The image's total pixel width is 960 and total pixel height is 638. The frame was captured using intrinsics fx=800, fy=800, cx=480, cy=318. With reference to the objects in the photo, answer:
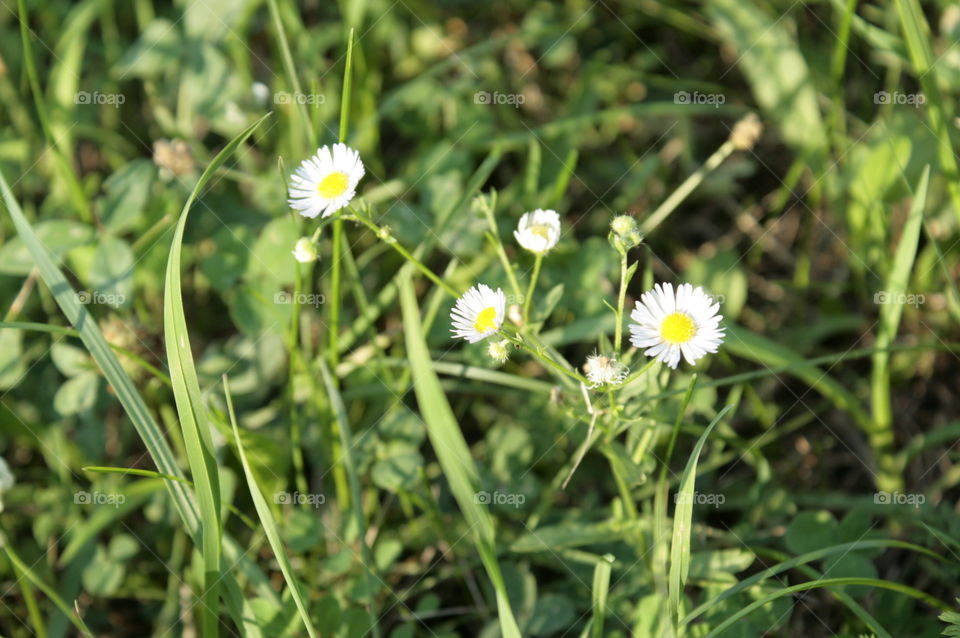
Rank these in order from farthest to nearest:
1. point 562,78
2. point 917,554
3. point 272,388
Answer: point 562,78 < point 272,388 < point 917,554

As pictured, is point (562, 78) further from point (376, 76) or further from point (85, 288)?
point (85, 288)

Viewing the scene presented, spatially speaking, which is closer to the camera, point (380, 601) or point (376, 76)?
point (380, 601)

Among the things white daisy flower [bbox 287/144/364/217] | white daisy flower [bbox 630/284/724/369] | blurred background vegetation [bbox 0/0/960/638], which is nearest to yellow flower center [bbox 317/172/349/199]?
white daisy flower [bbox 287/144/364/217]

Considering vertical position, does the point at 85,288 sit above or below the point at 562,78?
below

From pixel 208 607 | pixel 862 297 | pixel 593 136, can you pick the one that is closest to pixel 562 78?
pixel 593 136

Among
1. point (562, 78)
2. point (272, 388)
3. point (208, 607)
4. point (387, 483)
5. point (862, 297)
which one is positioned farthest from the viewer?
point (562, 78)

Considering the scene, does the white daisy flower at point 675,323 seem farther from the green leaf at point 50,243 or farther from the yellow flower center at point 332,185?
the green leaf at point 50,243

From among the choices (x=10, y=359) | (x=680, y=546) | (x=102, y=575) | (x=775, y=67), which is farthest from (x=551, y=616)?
(x=775, y=67)

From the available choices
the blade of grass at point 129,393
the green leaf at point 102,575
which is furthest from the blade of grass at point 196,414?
the green leaf at point 102,575

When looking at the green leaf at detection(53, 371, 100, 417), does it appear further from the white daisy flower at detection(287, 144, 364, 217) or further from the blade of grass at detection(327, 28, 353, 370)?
the white daisy flower at detection(287, 144, 364, 217)
